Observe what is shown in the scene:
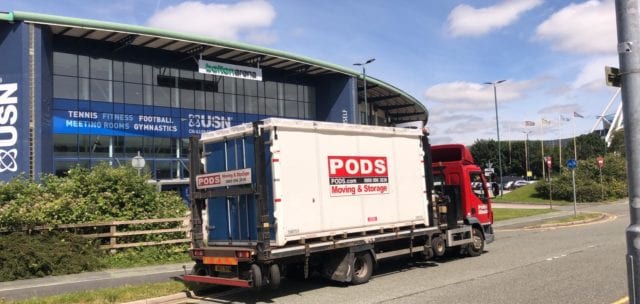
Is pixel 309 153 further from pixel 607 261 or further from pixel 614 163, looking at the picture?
pixel 614 163

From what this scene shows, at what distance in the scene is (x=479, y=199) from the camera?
607 inches

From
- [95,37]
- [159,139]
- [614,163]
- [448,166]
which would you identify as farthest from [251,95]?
[448,166]

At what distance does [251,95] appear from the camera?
50000mm

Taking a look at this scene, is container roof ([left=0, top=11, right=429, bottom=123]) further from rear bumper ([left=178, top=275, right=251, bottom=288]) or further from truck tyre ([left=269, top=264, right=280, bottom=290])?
truck tyre ([left=269, top=264, right=280, bottom=290])

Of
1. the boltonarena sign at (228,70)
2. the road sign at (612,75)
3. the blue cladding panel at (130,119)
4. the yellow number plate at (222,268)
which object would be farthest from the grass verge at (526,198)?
the road sign at (612,75)

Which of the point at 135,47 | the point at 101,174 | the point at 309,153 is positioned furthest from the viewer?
the point at 135,47

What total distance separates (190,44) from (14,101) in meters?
13.5

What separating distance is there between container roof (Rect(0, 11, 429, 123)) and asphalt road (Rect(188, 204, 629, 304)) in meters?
29.6

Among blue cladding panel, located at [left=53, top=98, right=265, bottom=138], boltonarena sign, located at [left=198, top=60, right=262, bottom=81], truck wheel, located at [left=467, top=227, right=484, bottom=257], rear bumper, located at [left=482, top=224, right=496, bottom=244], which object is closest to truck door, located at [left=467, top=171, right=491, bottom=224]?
rear bumper, located at [left=482, top=224, right=496, bottom=244]

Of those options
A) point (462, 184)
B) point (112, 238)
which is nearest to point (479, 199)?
point (462, 184)

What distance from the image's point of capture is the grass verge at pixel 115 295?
377 inches

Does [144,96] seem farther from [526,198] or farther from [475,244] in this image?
[475,244]

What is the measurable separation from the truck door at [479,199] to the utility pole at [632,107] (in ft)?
36.0

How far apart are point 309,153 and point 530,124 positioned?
68406 millimetres
